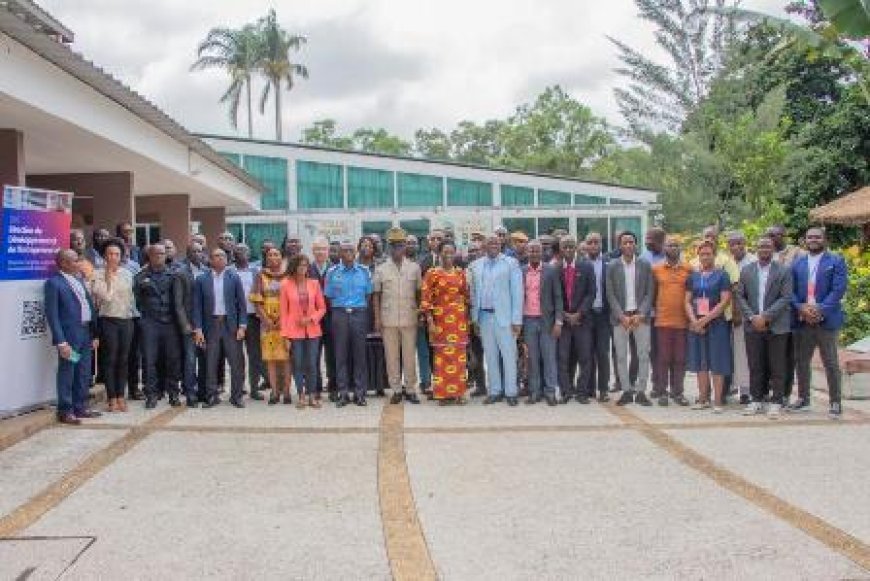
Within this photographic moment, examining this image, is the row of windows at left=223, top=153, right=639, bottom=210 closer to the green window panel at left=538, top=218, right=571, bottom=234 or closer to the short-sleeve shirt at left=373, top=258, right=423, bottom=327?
the green window panel at left=538, top=218, right=571, bottom=234

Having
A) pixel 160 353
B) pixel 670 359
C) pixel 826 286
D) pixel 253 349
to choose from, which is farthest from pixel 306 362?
pixel 826 286

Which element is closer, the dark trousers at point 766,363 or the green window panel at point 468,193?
the dark trousers at point 766,363

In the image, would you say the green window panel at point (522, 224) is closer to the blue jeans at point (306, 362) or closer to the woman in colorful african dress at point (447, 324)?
the woman in colorful african dress at point (447, 324)

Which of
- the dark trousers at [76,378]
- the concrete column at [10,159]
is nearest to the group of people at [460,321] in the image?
the dark trousers at [76,378]

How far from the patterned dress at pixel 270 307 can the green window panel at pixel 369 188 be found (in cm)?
2673

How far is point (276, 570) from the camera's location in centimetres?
496

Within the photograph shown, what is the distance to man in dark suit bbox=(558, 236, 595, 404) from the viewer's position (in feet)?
33.4

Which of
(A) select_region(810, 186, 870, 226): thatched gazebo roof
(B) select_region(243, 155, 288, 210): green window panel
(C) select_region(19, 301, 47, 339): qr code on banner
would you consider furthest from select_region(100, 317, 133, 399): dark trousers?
(B) select_region(243, 155, 288, 210): green window panel

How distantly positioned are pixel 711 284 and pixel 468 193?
90.7 ft

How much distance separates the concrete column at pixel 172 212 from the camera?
2105 cm

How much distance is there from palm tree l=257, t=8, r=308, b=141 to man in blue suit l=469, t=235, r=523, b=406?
1700 inches

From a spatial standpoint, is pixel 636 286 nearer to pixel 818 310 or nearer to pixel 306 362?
pixel 818 310

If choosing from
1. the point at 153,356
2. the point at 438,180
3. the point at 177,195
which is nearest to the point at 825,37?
the point at 153,356

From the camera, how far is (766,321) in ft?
31.2
